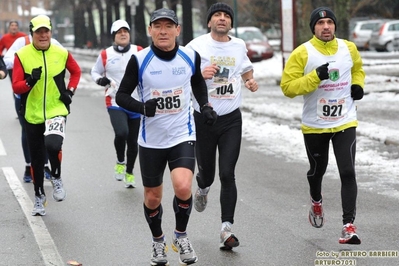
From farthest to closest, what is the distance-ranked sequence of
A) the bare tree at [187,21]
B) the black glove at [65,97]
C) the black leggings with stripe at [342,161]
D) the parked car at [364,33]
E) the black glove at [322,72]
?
the parked car at [364,33], the bare tree at [187,21], the black glove at [65,97], the black leggings with stripe at [342,161], the black glove at [322,72]

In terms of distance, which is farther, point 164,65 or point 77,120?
point 77,120

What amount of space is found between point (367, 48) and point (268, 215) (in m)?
41.4

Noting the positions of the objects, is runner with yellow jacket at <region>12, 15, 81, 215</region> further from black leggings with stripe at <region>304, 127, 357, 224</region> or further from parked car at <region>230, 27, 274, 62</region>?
parked car at <region>230, 27, 274, 62</region>

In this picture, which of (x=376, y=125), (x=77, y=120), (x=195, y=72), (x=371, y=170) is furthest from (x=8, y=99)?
(x=195, y=72)

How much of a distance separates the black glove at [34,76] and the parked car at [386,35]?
3717 centimetres

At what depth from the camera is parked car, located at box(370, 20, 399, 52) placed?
44.8 meters

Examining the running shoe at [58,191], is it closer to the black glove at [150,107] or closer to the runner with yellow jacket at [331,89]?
the runner with yellow jacket at [331,89]

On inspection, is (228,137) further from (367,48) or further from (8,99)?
(367,48)

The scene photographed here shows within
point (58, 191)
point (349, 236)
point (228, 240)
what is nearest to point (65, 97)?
point (58, 191)

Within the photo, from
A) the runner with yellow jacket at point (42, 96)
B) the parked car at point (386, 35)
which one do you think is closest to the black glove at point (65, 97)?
the runner with yellow jacket at point (42, 96)

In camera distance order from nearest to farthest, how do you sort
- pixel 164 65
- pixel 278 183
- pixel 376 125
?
1. pixel 164 65
2. pixel 278 183
3. pixel 376 125

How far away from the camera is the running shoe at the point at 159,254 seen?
6.98 metres

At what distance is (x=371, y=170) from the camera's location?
11961mm

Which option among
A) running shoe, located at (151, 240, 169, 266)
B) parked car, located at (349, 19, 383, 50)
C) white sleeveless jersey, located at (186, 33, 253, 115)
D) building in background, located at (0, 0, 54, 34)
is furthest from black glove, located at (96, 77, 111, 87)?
building in background, located at (0, 0, 54, 34)
